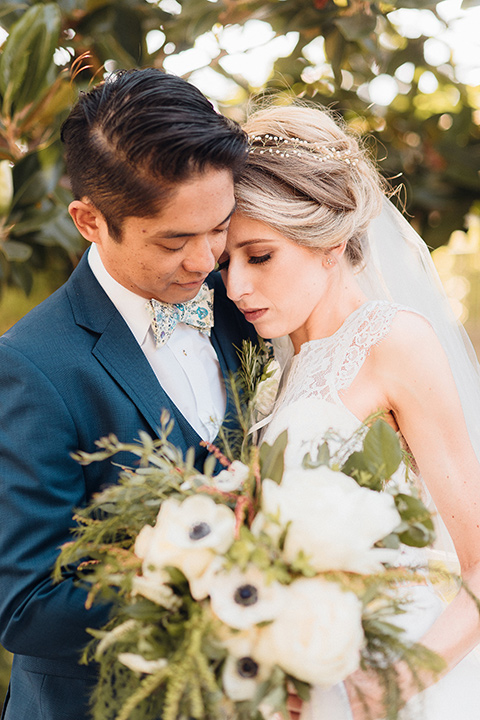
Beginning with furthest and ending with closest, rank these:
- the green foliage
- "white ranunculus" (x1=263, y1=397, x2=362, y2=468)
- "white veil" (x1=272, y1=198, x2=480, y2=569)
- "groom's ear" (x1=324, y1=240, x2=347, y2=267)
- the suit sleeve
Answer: the green foliage, "white veil" (x1=272, y1=198, x2=480, y2=569), "groom's ear" (x1=324, y1=240, x2=347, y2=267), "white ranunculus" (x1=263, y1=397, x2=362, y2=468), the suit sleeve

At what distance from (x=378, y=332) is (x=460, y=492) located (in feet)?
1.54

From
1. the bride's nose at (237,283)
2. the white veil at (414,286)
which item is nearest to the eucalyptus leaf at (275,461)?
the bride's nose at (237,283)

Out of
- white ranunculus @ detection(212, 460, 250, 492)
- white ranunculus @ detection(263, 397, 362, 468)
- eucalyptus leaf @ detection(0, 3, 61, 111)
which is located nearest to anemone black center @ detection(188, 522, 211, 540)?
white ranunculus @ detection(212, 460, 250, 492)

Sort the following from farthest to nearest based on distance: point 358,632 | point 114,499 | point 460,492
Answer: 1. point 460,492
2. point 114,499
3. point 358,632

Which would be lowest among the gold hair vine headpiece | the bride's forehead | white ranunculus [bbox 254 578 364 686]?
the bride's forehead

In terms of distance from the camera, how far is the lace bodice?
1.75m

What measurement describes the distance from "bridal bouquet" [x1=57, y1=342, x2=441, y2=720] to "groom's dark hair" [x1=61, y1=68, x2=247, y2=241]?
662 millimetres

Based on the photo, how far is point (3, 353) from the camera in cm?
150

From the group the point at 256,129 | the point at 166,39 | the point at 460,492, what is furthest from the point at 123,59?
the point at 460,492

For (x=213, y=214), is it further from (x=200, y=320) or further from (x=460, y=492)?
(x=460, y=492)

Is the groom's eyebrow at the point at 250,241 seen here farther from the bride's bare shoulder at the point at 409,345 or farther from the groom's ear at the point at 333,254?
the bride's bare shoulder at the point at 409,345

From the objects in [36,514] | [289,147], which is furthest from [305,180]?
[36,514]

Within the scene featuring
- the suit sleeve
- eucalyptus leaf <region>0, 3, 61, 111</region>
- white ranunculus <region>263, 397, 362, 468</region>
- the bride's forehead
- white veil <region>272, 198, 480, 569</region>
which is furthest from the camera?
eucalyptus leaf <region>0, 3, 61, 111</region>

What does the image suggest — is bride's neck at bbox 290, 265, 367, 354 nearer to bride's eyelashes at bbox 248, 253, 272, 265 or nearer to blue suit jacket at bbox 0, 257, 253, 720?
bride's eyelashes at bbox 248, 253, 272, 265
